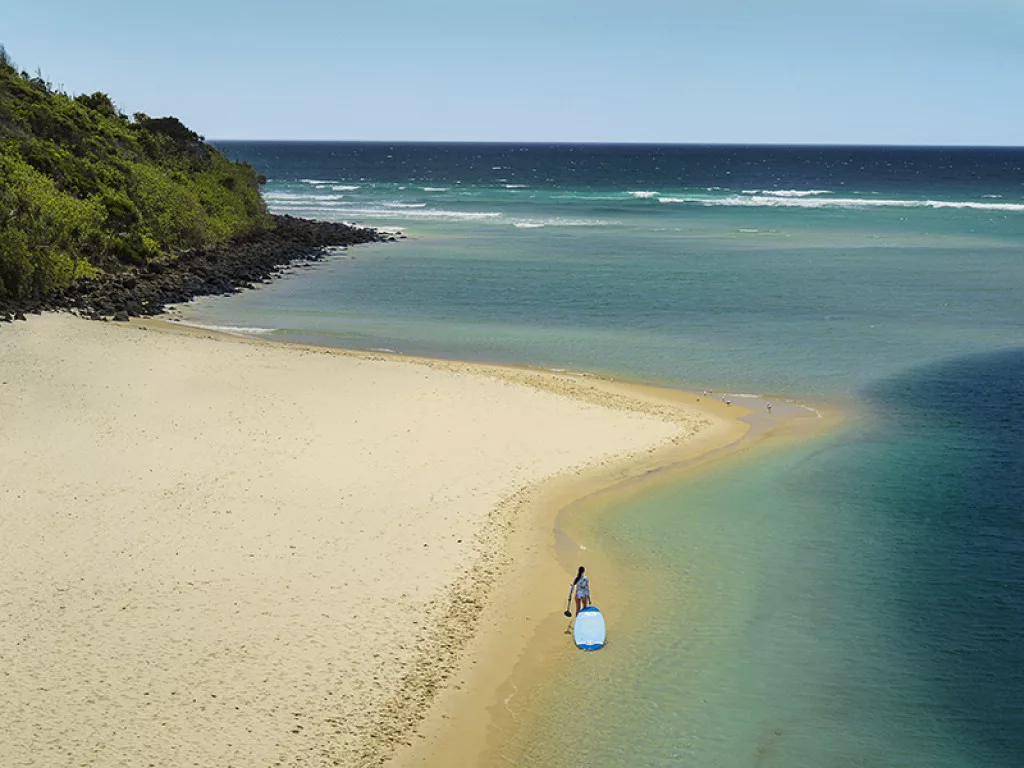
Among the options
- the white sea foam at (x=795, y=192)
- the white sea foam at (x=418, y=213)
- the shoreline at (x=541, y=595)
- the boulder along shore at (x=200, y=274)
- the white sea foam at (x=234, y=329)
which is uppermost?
the white sea foam at (x=795, y=192)

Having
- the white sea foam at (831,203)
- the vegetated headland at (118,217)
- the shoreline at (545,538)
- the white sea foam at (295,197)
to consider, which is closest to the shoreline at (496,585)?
the shoreline at (545,538)

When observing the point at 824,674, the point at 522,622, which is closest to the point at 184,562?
the point at 522,622

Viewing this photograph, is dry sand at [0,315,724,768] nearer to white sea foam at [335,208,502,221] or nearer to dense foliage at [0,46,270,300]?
dense foliage at [0,46,270,300]

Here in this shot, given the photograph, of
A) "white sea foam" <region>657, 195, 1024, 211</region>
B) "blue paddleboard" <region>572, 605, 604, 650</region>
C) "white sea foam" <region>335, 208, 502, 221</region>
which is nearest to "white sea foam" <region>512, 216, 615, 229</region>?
"white sea foam" <region>335, 208, 502, 221</region>

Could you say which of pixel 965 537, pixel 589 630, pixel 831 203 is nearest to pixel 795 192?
pixel 831 203

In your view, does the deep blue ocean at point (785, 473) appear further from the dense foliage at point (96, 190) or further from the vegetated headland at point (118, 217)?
the dense foliage at point (96, 190)

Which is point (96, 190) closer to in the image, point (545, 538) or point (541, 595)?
point (545, 538)
